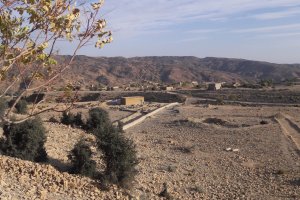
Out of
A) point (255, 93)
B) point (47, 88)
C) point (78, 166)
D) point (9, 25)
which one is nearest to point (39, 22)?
point (9, 25)

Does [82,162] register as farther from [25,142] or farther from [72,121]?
[72,121]

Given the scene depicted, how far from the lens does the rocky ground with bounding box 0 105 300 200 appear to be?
1183cm

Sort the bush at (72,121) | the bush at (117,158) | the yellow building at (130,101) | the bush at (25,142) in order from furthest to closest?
the yellow building at (130,101)
the bush at (72,121)
the bush at (25,142)
the bush at (117,158)

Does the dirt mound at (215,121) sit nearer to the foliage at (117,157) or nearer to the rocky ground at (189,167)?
the rocky ground at (189,167)

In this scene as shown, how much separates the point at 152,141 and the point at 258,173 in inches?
347

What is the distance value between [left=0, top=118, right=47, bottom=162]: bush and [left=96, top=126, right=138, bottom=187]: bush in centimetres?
217

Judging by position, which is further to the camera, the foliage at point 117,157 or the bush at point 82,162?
the bush at point 82,162

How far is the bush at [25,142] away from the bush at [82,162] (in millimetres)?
1324

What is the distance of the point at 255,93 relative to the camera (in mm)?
57750

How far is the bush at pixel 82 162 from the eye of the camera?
46.2ft

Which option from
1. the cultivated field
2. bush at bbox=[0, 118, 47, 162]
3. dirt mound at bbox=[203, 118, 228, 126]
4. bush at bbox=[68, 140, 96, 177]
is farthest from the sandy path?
bush at bbox=[0, 118, 47, 162]

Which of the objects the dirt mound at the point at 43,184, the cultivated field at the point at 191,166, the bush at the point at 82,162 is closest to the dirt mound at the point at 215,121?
the cultivated field at the point at 191,166

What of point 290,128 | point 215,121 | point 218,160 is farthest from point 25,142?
point 290,128

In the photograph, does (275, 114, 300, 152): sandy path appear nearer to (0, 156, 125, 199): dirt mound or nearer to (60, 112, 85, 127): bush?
(60, 112, 85, 127): bush
